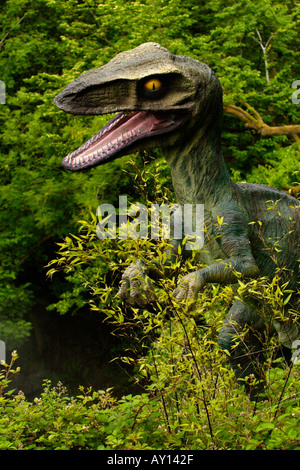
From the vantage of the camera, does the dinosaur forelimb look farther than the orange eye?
No

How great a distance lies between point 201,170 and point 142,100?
0.47 m

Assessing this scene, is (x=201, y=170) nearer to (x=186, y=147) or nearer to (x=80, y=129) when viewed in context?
(x=186, y=147)

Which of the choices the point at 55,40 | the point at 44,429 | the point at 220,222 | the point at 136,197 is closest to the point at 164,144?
the point at 220,222

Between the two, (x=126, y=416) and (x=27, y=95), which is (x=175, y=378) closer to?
(x=126, y=416)

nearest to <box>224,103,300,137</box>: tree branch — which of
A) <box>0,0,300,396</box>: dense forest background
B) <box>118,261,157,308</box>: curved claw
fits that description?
<box>0,0,300,396</box>: dense forest background

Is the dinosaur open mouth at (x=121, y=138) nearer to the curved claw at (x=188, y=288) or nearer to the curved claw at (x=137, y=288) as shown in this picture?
the curved claw at (x=137, y=288)

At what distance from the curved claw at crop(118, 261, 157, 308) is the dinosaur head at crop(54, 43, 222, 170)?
55 cm

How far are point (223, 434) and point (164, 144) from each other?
141cm

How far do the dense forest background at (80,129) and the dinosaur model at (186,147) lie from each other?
4.76m

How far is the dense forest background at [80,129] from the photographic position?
8672mm

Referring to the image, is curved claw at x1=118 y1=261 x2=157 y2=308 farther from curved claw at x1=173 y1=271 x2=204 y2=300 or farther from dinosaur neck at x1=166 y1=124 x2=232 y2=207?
dinosaur neck at x1=166 y1=124 x2=232 y2=207

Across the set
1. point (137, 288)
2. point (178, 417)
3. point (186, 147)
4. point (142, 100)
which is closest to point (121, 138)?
point (142, 100)

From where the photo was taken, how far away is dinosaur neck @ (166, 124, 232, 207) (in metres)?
2.99

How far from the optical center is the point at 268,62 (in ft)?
34.3
